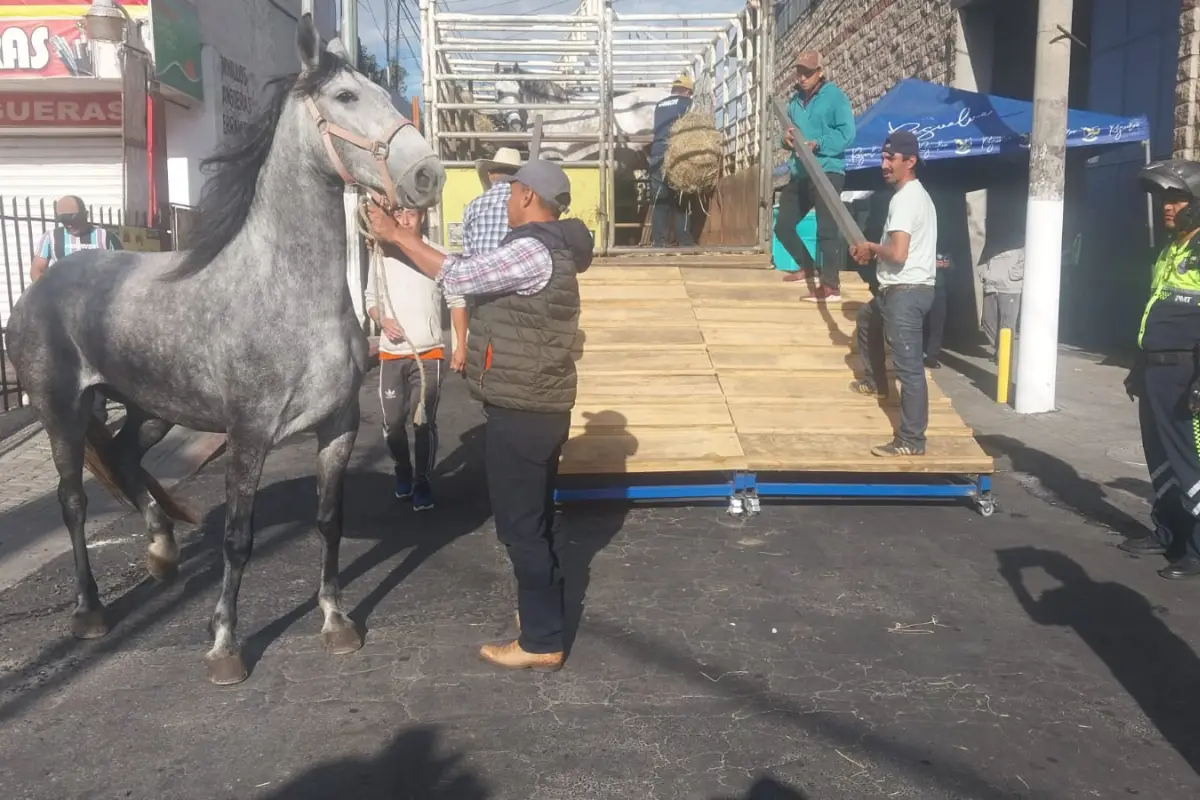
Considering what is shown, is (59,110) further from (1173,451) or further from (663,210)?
(1173,451)

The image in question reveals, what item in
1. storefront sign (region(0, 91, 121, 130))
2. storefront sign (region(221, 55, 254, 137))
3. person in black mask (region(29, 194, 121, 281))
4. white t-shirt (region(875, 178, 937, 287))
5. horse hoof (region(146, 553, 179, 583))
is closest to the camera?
horse hoof (region(146, 553, 179, 583))

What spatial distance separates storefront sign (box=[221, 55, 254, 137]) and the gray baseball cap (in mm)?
13150

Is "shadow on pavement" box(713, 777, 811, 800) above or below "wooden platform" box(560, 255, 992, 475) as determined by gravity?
below

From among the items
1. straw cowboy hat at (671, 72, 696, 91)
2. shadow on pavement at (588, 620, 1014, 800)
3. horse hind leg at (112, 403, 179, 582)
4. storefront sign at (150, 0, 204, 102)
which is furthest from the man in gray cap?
storefront sign at (150, 0, 204, 102)

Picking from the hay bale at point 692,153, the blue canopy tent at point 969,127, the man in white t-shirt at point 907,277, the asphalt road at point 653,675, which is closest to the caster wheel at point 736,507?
the asphalt road at point 653,675

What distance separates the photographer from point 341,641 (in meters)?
4.26

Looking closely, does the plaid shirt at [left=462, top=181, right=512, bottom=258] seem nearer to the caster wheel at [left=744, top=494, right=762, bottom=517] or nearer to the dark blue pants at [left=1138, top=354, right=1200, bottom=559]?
the caster wheel at [left=744, top=494, right=762, bottom=517]

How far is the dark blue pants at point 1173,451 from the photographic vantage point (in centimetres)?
515

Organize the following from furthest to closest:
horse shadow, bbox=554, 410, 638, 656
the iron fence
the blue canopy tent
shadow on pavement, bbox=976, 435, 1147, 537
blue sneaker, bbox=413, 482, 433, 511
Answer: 1. the blue canopy tent
2. the iron fence
3. blue sneaker, bbox=413, 482, 433, 511
4. shadow on pavement, bbox=976, 435, 1147, 537
5. horse shadow, bbox=554, 410, 638, 656

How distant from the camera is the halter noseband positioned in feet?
12.4

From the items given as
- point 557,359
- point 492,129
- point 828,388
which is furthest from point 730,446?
point 492,129

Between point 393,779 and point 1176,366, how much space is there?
444cm

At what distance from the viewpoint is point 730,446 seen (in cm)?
628

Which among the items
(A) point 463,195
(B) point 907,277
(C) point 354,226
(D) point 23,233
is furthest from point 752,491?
(D) point 23,233
